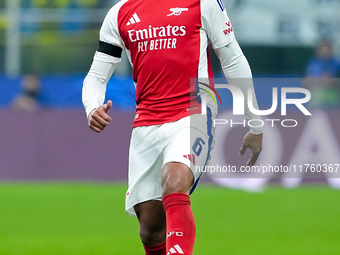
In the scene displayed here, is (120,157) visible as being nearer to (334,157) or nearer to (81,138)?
(81,138)

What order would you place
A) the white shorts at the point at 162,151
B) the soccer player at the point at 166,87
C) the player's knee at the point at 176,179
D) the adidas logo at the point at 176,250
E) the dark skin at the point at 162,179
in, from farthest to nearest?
the soccer player at the point at 166,87 < the white shorts at the point at 162,151 < the dark skin at the point at 162,179 < the player's knee at the point at 176,179 < the adidas logo at the point at 176,250

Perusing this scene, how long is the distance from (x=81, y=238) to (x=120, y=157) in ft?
17.1

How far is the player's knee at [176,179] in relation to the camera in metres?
4.93

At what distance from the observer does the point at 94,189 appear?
1371 centimetres

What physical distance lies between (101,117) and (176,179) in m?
0.60

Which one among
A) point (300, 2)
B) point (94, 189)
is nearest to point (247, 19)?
point (300, 2)

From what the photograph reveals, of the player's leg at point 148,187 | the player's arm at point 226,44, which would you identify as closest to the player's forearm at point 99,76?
the player's leg at point 148,187

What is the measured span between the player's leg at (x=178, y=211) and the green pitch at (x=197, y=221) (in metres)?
2.83

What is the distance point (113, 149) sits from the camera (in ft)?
46.5

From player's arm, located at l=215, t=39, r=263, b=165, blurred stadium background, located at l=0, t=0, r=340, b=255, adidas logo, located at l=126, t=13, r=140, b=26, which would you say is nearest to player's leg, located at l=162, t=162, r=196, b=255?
player's arm, located at l=215, t=39, r=263, b=165

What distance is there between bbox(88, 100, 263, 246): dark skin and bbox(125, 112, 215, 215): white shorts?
45mm

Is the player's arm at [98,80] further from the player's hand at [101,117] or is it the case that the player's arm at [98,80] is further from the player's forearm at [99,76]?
the player's hand at [101,117]

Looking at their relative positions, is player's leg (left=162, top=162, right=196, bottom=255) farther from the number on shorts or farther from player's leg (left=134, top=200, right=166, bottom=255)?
player's leg (left=134, top=200, right=166, bottom=255)

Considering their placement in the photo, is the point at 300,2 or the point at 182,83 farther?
the point at 300,2
